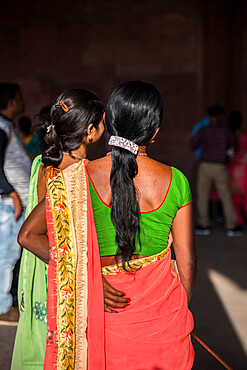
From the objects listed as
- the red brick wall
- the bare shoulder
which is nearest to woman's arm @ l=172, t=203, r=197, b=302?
the bare shoulder

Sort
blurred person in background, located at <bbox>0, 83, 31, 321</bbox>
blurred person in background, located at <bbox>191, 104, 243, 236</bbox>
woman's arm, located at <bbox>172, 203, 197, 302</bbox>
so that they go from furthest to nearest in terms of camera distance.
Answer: blurred person in background, located at <bbox>191, 104, 243, 236</bbox>
blurred person in background, located at <bbox>0, 83, 31, 321</bbox>
woman's arm, located at <bbox>172, 203, 197, 302</bbox>

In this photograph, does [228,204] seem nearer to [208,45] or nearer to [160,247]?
[208,45]

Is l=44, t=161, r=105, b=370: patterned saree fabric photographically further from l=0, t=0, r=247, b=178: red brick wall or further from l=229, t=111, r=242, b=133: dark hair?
l=0, t=0, r=247, b=178: red brick wall

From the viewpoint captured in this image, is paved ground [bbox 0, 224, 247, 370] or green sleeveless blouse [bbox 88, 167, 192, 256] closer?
green sleeveless blouse [bbox 88, 167, 192, 256]

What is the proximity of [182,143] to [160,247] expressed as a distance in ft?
22.4

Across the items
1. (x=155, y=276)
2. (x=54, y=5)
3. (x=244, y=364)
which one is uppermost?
(x=54, y=5)

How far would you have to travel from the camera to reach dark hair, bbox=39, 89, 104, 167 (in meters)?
2.03

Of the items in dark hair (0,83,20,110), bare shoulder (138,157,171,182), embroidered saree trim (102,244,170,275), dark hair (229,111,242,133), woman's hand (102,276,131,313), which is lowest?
dark hair (229,111,242,133)

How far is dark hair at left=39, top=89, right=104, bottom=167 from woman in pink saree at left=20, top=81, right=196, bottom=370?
0.58m

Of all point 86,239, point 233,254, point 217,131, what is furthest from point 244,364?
point 217,131

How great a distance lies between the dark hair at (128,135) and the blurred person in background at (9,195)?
5.97 feet

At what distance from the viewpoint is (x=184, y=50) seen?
7906mm

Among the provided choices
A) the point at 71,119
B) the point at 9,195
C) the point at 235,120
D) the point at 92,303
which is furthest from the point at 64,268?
the point at 235,120

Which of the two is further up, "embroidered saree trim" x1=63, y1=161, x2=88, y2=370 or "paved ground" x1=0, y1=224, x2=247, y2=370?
"embroidered saree trim" x1=63, y1=161, x2=88, y2=370
